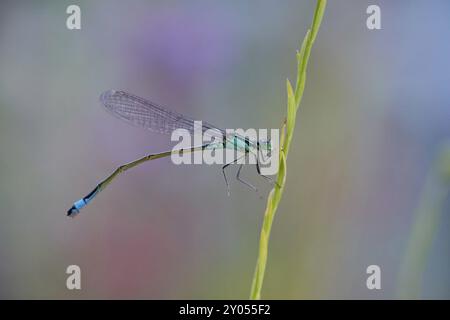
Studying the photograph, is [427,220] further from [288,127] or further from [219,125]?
[219,125]

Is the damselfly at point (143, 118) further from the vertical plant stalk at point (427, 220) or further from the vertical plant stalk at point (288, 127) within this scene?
the vertical plant stalk at point (288, 127)

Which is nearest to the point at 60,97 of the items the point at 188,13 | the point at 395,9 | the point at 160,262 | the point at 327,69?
the point at 188,13

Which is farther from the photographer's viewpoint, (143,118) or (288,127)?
(143,118)

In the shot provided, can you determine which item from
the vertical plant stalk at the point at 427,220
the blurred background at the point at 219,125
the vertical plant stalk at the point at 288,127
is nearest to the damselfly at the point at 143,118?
the blurred background at the point at 219,125

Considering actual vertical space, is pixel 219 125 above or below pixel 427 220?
above

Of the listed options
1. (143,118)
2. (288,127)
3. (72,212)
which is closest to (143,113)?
(143,118)

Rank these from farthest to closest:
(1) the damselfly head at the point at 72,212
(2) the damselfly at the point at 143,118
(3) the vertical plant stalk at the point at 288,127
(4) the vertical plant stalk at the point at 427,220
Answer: (2) the damselfly at the point at 143,118, (1) the damselfly head at the point at 72,212, (4) the vertical plant stalk at the point at 427,220, (3) the vertical plant stalk at the point at 288,127
